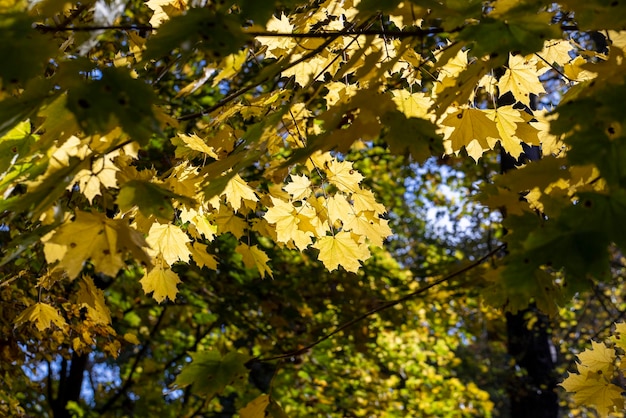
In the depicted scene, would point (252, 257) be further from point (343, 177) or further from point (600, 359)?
point (600, 359)

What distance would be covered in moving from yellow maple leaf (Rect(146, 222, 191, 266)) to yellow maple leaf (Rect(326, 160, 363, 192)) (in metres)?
0.69

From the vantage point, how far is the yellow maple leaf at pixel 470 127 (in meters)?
2.34

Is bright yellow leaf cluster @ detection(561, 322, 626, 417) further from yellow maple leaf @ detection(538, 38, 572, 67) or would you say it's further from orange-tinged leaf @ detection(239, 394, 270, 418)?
orange-tinged leaf @ detection(239, 394, 270, 418)

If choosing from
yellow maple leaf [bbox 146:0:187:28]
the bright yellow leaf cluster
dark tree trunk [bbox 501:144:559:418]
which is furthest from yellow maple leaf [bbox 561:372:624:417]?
dark tree trunk [bbox 501:144:559:418]

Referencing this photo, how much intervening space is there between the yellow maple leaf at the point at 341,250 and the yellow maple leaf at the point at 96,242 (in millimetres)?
1090

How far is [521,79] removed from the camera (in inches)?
99.8

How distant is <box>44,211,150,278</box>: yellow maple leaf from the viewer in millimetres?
1611

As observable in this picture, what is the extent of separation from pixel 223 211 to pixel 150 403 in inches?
182

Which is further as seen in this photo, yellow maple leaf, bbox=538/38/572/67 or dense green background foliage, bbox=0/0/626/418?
yellow maple leaf, bbox=538/38/572/67

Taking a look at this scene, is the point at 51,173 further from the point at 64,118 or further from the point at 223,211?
the point at 223,211

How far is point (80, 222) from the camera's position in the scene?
165 cm

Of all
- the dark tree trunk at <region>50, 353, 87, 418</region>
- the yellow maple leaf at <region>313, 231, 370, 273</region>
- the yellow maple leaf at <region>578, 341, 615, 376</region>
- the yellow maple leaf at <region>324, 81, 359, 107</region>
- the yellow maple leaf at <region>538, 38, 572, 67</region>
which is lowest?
the yellow maple leaf at <region>578, 341, 615, 376</region>

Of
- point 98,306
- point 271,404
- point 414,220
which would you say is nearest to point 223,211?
point 98,306

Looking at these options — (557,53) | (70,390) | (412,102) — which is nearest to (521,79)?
(557,53)
